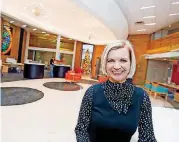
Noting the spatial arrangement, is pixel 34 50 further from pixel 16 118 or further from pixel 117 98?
pixel 117 98

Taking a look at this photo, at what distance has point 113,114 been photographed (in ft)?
3.78

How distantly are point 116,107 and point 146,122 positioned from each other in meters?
0.26

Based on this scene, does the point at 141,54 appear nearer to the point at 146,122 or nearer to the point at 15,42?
the point at 15,42

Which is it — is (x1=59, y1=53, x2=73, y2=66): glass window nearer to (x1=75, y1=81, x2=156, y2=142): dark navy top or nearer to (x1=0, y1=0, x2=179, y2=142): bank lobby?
(x1=0, y1=0, x2=179, y2=142): bank lobby

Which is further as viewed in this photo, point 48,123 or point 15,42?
point 15,42

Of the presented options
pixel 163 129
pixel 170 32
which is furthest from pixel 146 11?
pixel 163 129

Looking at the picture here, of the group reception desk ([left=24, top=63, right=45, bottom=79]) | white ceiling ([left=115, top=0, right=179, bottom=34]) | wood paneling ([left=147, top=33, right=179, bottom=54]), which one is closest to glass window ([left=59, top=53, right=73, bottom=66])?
reception desk ([left=24, top=63, right=45, bottom=79])

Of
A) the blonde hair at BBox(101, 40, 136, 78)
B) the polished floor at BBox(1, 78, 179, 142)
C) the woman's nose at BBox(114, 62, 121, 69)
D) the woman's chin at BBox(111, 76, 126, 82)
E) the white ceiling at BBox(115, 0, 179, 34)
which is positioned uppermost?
the white ceiling at BBox(115, 0, 179, 34)

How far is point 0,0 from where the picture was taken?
299 inches

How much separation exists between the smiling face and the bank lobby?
148mm

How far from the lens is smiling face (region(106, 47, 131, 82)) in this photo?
1223 millimetres

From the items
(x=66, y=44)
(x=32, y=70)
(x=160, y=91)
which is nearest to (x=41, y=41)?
(x=66, y=44)

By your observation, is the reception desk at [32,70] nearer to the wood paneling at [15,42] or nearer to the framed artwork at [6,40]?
the framed artwork at [6,40]

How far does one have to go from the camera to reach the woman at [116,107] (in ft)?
3.79
